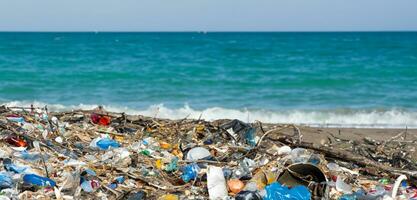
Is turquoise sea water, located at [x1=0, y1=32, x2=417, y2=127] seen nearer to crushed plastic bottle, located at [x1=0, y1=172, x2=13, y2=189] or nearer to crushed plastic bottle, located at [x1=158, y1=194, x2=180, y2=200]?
crushed plastic bottle, located at [x1=158, y1=194, x2=180, y2=200]

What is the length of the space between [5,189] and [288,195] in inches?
87.3

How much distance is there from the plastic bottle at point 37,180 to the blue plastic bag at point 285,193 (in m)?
1.74

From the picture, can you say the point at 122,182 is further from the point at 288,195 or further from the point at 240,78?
the point at 240,78

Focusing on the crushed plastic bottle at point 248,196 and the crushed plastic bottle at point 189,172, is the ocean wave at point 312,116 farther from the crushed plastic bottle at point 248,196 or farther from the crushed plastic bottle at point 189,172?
the crushed plastic bottle at point 248,196

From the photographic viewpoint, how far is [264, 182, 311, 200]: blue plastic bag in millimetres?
4617

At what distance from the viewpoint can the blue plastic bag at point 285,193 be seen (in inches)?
182

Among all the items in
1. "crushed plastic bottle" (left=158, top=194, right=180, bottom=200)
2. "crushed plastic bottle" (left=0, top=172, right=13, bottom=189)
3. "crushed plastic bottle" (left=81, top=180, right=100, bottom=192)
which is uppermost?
"crushed plastic bottle" (left=0, top=172, right=13, bottom=189)

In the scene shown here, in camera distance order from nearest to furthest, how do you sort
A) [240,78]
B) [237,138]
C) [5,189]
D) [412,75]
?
[5,189] < [237,138] < [240,78] < [412,75]

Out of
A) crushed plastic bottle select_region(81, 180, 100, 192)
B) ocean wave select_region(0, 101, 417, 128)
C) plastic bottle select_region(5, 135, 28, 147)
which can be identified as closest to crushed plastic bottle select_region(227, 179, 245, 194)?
crushed plastic bottle select_region(81, 180, 100, 192)

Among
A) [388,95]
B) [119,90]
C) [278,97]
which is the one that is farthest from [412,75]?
[119,90]

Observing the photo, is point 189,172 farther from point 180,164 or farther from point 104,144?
point 104,144

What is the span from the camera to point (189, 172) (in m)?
5.15

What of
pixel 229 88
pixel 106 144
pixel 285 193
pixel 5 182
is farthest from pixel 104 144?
pixel 229 88

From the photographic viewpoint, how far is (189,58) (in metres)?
30.9
